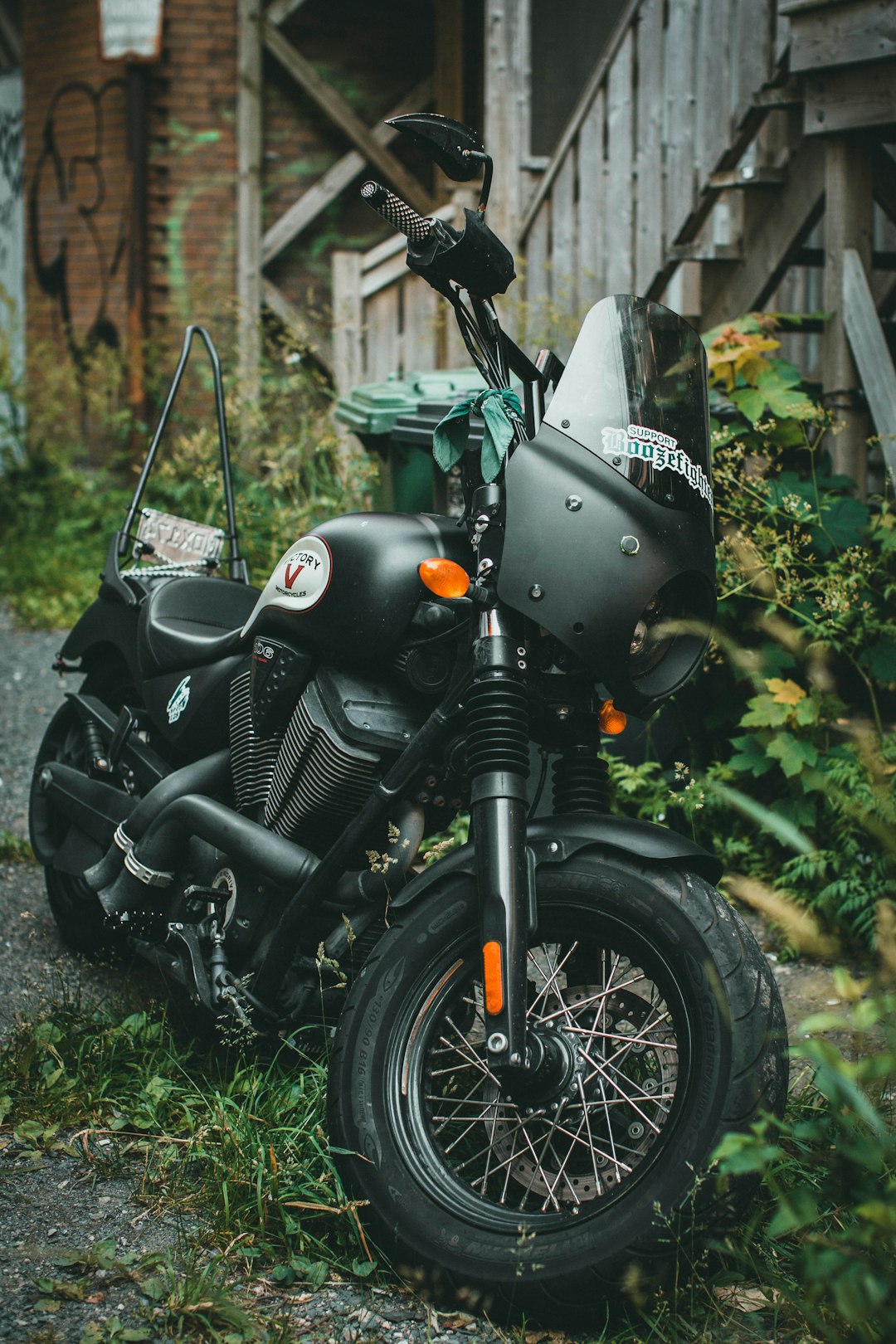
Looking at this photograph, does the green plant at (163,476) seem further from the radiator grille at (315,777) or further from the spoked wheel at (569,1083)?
the spoked wheel at (569,1083)

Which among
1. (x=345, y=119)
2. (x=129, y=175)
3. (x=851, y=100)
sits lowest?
(x=851, y=100)

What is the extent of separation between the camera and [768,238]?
203 inches

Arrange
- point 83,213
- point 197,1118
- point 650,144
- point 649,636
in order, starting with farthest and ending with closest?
point 83,213
point 650,144
point 197,1118
point 649,636

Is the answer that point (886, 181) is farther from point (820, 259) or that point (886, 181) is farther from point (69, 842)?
point (69, 842)

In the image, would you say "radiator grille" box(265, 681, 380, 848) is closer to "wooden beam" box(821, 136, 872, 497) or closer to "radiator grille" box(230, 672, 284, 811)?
"radiator grille" box(230, 672, 284, 811)

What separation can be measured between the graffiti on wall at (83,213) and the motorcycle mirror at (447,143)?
786cm

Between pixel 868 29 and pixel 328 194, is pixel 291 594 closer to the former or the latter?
pixel 868 29

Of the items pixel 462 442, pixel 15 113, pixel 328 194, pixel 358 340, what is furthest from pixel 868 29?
pixel 15 113

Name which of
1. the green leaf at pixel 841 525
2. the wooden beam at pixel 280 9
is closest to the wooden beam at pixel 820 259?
the green leaf at pixel 841 525

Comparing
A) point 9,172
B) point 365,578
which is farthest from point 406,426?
point 9,172

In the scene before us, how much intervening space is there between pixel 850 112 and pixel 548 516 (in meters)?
3.15

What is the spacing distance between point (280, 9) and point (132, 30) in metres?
1.17

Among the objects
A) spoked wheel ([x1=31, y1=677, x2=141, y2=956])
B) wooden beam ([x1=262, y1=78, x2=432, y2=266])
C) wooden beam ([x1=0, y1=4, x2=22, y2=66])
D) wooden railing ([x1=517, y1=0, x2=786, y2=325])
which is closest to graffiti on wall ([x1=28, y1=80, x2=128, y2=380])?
wooden beam ([x1=262, y1=78, x2=432, y2=266])

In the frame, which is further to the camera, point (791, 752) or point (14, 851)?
point (14, 851)
